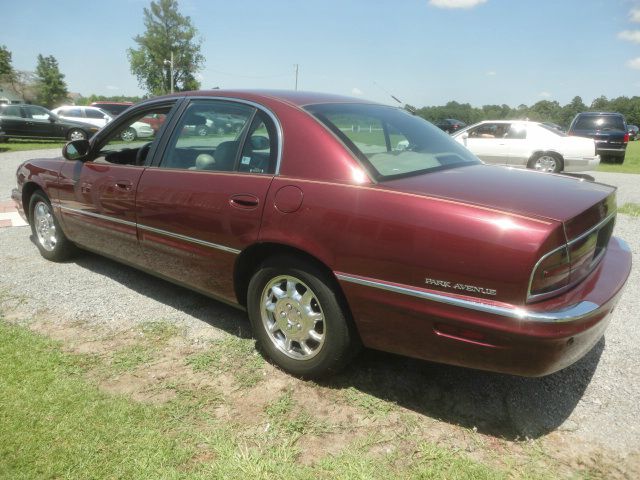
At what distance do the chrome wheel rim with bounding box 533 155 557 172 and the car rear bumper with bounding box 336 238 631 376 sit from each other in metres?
9.83

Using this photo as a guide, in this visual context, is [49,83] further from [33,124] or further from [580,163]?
[580,163]

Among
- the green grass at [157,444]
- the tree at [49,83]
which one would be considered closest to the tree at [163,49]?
the tree at [49,83]

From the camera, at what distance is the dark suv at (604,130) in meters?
15.4

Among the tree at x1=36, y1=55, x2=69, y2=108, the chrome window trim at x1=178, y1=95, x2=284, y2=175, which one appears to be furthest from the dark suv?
the tree at x1=36, y1=55, x2=69, y2=108

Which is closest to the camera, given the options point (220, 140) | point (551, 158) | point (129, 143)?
point (220, 140)

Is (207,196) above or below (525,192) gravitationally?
below

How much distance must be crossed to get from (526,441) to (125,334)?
246cm

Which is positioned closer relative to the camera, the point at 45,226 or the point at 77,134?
the point at 45,226

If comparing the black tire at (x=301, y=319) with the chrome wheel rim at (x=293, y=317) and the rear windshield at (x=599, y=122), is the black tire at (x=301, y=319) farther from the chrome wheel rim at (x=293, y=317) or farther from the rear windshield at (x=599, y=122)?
the rear windshield at (x=599, y=122)

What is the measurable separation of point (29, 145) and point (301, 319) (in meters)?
19.1

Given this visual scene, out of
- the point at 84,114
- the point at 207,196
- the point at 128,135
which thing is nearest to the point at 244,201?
the point at 207,196

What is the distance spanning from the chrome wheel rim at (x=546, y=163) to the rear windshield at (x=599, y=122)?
5444 mm

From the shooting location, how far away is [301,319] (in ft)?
8.48

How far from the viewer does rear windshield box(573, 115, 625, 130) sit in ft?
50.7
